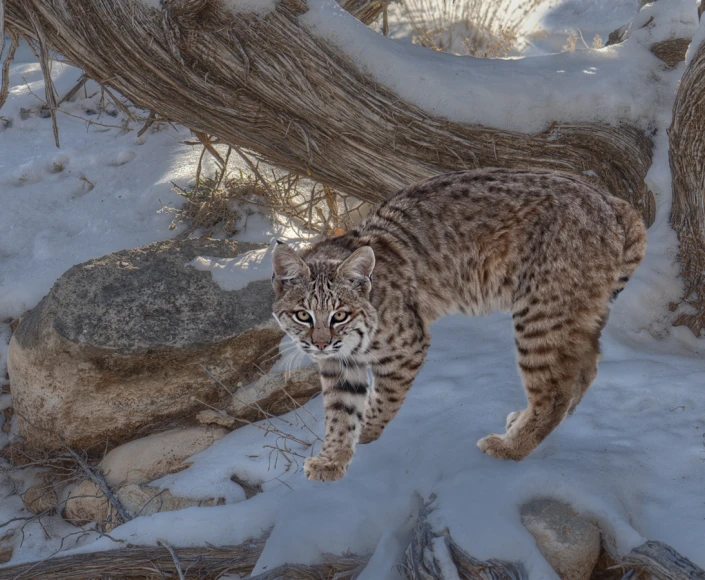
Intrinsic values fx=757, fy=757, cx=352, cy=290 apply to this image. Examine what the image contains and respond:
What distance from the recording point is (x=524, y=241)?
3.94m

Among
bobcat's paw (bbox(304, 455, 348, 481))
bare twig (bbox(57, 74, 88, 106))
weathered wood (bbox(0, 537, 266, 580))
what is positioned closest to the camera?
weathered wood (bbox(0, 537, 266, 580))

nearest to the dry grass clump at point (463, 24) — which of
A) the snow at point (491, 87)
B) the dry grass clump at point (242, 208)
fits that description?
the dry grass clump at point (242, 208)

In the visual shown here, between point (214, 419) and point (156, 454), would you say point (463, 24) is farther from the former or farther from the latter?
point (156, 454)

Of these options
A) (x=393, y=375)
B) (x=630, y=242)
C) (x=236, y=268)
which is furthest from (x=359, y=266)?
(x=236, y=268)

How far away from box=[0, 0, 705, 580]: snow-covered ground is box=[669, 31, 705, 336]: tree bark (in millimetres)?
106

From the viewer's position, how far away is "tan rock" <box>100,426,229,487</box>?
541 centimetres

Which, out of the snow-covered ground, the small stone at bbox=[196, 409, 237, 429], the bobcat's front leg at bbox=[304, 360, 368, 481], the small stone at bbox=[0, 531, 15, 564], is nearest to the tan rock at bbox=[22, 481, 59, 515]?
the snow-covered ground

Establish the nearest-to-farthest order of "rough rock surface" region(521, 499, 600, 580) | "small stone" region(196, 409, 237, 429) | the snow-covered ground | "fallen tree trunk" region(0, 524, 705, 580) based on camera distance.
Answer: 1. "fallen tree trunk" region(0, 524, 705, 580)
2. "rough rock surface" region(521, 499, 600, 580)
3. the snow-covered ground
4. "small stone" region(196, 409, 237, 429)

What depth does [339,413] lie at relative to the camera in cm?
421

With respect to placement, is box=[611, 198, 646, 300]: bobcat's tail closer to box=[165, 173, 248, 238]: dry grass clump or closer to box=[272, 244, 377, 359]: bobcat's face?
box=[272, 244, 377, 359]: bobcat's face

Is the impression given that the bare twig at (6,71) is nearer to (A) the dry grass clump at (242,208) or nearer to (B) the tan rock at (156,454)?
(A) the dry grass clump at (242,208)

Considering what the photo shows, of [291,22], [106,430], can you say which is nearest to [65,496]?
A: [106,430]

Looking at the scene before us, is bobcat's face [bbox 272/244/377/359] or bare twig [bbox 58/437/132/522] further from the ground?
bobcat's face [bbox 272/244/377/359]

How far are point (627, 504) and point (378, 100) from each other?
3009mm
